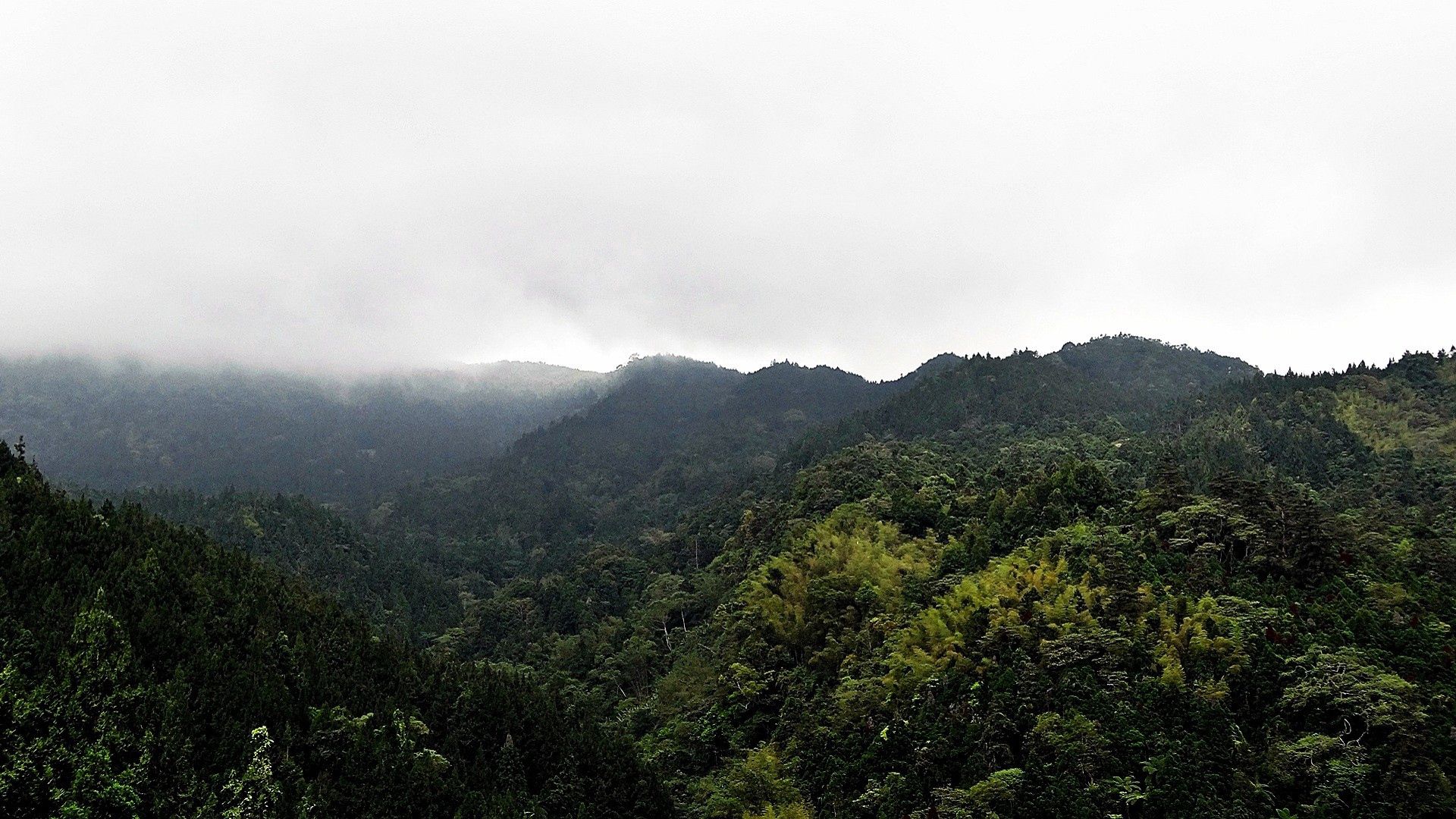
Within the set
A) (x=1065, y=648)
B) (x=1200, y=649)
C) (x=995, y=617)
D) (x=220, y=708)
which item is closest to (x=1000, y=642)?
(x=995, y=617)

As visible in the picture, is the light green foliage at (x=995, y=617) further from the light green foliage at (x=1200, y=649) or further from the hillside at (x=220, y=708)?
the hillside at (x=220, y=708)

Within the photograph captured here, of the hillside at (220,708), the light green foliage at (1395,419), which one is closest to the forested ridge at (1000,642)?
the hillside at (220,708)

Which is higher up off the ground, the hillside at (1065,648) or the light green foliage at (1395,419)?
the light green foliage at (1395,419)

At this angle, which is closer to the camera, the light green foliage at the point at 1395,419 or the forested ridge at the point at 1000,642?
the forested ridge at the point at 1000,642

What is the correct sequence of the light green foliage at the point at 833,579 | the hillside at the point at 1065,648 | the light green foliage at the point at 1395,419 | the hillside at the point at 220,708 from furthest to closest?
the light green foliage at the point at 1395,419, the light green foliage at the point at 833,579, the hillside at the point at 1065,648, the hillside at the point at 220,708

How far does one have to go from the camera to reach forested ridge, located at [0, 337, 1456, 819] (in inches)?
1297

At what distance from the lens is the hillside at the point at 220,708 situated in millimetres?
30734

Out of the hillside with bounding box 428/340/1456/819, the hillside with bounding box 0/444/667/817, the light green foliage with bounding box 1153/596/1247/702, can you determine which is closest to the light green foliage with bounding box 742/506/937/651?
the hillside with bounding box 428/340/1456/819

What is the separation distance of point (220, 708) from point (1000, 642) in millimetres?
39121

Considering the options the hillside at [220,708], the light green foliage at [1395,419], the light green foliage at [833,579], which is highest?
the light green foliage at [1395,419]

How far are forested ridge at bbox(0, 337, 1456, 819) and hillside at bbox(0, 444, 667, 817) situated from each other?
265mm

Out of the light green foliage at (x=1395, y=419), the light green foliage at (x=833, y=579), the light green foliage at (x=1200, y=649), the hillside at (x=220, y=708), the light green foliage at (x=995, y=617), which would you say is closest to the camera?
the hillside at (x=220, y=708)

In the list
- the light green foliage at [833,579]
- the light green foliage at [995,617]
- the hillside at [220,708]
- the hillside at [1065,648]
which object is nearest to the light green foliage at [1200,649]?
the hillside at [1065,648]

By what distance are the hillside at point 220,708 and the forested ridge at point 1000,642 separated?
265 mm
